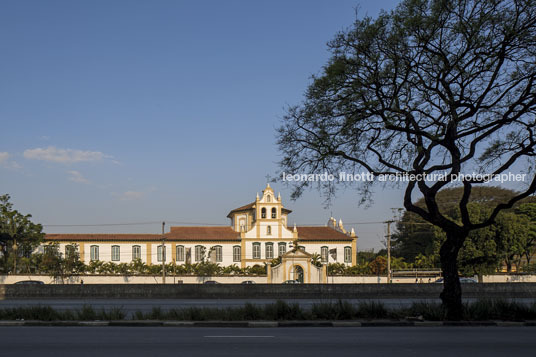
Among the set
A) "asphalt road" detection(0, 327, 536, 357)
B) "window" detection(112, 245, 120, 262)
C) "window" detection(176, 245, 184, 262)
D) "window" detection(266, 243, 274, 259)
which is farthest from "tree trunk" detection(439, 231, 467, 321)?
"window" detection(112, 245, 120, 262)

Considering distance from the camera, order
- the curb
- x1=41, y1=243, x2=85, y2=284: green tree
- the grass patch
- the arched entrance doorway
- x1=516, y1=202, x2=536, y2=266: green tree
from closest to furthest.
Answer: the curb → the grass patch → x1=41, y1=243, x2=85, y2=284: green tree → the arched entrance doorway → x1=516, y1=202, x2=536, y2=266: green tree

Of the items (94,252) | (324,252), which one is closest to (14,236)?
(94,252)

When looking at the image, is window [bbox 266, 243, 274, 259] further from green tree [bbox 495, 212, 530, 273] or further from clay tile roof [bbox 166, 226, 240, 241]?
green tree [bbox 495, 212, 530, 273]

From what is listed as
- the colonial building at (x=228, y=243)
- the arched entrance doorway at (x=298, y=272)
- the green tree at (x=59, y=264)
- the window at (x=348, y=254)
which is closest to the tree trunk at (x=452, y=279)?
the arched entrance doorway at (x=298, y=272)

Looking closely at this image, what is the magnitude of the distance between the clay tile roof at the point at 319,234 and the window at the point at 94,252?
2777 cm

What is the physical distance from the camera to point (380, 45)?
16.1 metres

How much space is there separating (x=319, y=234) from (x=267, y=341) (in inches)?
2758

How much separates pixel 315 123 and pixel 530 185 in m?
6.72

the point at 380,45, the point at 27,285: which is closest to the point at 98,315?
the point at 380,45

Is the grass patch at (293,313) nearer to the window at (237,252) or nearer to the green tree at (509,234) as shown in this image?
the green tree at (509,234)

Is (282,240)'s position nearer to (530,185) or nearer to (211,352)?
(530,185)

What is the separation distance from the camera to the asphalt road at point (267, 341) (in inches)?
403

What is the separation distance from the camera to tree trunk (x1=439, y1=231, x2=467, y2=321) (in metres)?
16.4

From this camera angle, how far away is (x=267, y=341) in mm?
11812
